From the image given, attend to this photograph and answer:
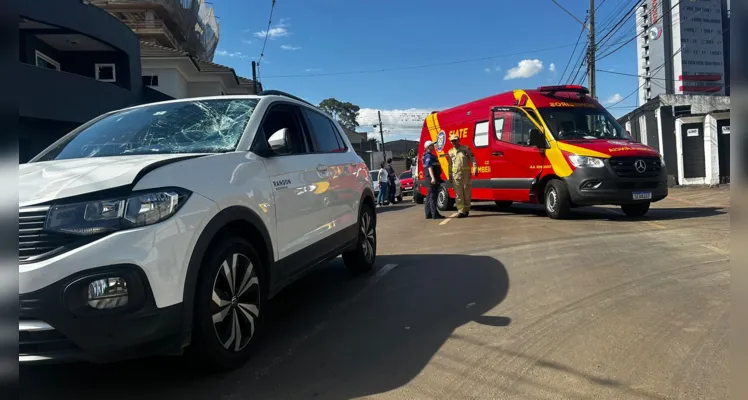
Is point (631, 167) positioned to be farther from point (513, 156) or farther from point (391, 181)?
point (391, 181)

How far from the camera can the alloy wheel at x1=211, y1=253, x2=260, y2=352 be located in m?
2.93

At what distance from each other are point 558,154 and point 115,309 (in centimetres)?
844

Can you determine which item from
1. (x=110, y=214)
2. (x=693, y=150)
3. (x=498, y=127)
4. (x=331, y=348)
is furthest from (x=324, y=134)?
(x=693, y=150)

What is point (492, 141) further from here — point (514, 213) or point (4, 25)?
point (4, 25)

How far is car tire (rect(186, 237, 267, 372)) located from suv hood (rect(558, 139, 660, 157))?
725 cm

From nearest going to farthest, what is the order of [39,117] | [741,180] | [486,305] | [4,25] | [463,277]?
1. [741,180]
2. [4,25]
3. [486,305]
4. [463,277]
5. [39,117]

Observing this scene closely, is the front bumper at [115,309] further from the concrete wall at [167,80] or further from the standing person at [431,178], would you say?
the concrete wall at [167,80]

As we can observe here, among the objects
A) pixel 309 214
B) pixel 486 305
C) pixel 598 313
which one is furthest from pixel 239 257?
pixel 598 313

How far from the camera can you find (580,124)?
32.1 ft

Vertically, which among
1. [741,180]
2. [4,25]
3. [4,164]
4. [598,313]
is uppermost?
[4,25]

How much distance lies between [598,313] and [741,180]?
327 centimetres

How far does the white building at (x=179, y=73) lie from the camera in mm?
22719

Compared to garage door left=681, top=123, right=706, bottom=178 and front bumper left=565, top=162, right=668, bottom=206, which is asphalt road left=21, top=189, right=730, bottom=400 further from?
garage door left=681, top=123, right=706, bottom=178

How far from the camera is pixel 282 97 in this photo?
445cm
